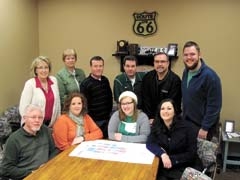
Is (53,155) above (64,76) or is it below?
below

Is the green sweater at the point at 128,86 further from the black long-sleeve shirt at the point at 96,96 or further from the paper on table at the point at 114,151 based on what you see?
the paper on table at the point at 114,151

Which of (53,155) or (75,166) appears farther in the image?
(53,155)

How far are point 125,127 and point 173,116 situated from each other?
0.48 meters

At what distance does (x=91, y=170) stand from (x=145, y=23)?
309cm

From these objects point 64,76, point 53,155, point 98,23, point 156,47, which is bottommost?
point 53,155

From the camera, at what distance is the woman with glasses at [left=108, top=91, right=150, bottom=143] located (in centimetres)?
302

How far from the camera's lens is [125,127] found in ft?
10.1

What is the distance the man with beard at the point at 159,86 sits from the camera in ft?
10.9

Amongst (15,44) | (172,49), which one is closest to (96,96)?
(15,44)

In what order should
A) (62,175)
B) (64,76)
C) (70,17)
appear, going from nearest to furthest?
(62,175) < (64,76) < (70,17)

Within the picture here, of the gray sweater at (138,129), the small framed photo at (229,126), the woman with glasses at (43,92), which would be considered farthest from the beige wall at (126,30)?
the gray sweater at (138,129)

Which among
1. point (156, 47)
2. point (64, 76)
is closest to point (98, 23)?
point (156, 47)

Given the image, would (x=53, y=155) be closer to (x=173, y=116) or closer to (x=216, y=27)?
(x=173, y=116)

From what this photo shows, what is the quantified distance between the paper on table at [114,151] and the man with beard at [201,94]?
598 mm
